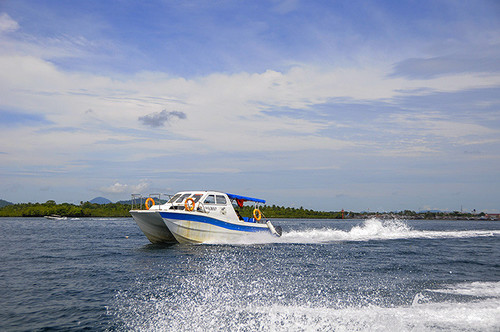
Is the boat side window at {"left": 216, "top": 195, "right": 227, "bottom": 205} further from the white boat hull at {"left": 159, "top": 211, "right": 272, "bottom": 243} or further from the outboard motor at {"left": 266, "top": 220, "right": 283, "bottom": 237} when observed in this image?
the outboard motor at {"left": 266, "top": 220, "right": 283, "bottom": 237}

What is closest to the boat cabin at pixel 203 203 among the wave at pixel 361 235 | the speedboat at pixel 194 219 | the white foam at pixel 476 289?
the speedboat at pixel 194 219

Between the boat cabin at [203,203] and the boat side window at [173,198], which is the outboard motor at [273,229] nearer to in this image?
the boat cabin at [203,203]

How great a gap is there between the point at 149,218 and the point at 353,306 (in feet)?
59.8

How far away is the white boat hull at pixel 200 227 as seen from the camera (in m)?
25.5

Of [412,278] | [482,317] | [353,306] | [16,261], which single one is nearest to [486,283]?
[412,278]

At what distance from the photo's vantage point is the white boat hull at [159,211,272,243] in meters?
25.5

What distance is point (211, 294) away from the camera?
12.8 meters

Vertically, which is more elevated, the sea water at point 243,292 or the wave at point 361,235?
the sea water at point 243,292

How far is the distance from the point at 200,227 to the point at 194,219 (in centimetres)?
73

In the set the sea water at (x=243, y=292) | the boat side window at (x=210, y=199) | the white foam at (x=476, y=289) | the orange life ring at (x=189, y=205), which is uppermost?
the boat side window at (x=210, y=199)

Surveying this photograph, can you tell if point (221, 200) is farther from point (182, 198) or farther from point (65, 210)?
point (65, 210)

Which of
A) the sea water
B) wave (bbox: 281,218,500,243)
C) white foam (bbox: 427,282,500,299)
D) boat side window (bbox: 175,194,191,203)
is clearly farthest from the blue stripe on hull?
white foam (bbox: 427,282,500,299)

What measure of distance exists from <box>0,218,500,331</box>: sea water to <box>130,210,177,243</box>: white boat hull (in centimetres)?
290

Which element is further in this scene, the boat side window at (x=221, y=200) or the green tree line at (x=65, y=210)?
the green tree line at (x=65, y=210)
